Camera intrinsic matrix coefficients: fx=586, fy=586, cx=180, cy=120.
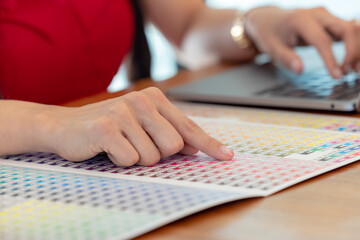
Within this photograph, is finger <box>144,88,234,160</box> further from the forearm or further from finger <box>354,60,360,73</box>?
finger <box>354,60,360,73</box>

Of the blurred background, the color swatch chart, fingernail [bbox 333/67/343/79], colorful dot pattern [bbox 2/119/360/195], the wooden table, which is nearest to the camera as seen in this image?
the wooden table

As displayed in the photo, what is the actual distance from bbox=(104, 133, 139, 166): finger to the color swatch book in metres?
0.01

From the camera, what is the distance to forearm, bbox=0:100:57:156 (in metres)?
0.69

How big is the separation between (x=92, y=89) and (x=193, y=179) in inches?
30.6

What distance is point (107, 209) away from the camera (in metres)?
0.53

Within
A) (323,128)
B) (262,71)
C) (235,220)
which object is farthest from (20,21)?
(235,220)

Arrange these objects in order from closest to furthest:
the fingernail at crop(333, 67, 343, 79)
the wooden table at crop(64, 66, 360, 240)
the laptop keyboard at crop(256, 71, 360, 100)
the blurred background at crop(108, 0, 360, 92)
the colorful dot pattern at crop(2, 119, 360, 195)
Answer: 1. the wooden table at crop(64, 66, 360, 240)
2. the colorful dot pattern at crop(2, 119, 360, 195)
3. the laptop keyboard at crop(256, 71, 360, 100)
4. the fingernail at crop(333, 67, 343, 79)
5. the blurred background at crop(108, 0, 360, 92)

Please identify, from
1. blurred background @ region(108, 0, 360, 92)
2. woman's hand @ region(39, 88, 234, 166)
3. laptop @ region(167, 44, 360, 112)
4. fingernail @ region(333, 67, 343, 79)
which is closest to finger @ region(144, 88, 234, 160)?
woman's hand @ region(39, 88, 234, 166)

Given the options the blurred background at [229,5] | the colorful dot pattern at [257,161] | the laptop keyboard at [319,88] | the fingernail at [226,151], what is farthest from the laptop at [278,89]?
the blurred background at [229,5]

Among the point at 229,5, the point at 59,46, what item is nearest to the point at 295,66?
the point at 59,46

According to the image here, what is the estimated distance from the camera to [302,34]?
1.14 meters

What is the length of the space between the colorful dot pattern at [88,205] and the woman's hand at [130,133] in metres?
0.04

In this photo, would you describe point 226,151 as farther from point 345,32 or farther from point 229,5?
point 229,5

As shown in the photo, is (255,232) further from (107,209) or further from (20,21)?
(20,21)
